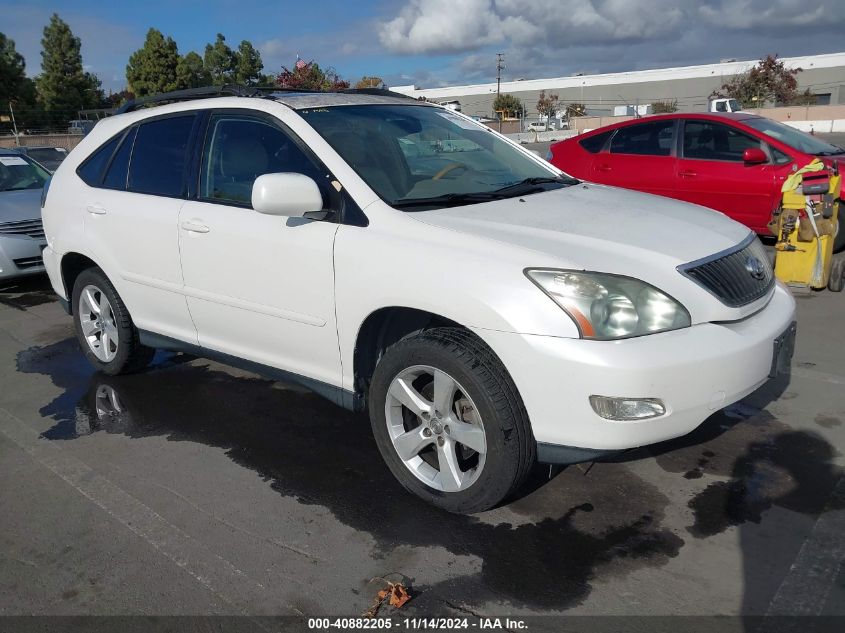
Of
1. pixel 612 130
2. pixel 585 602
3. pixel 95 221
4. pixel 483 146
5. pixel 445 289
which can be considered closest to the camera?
pixel 585 602

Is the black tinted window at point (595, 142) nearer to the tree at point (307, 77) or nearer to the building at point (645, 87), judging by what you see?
the tree at point (307, 77)

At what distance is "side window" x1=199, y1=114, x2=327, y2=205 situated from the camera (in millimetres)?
3654

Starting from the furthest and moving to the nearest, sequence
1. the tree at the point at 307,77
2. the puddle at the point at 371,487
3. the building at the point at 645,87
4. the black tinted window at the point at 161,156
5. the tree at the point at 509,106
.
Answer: the tree at the point at 509,106
the building at the point at 645,87
the tree at the point at 307,77
the black tinted window at the point at 161,156
the puddle at the point at 371,487

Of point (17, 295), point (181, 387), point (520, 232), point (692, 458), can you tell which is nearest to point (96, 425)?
point (181, 387)

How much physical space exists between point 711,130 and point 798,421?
483cm

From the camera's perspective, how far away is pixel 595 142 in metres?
8.66

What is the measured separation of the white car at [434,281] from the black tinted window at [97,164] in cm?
12

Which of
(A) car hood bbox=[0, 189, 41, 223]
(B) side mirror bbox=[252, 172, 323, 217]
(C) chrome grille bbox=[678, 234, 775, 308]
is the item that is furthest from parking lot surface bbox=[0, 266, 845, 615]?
(A) car hood bbox=[0, 189, 41, 223]

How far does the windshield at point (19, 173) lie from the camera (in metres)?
8.84

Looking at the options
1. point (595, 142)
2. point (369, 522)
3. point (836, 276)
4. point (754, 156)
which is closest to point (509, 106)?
point (595, 142)

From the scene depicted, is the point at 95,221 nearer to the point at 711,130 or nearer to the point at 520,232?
the point at 520,232

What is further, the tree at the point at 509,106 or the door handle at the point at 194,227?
the tree at the point at 509,106

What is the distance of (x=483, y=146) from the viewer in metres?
4.25

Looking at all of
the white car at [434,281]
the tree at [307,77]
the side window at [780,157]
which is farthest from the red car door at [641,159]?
the tree at [307,77]
